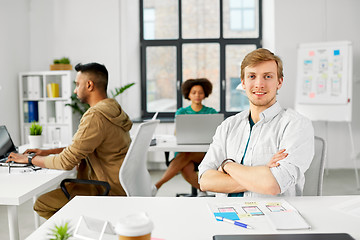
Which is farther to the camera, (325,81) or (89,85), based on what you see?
(325,81)

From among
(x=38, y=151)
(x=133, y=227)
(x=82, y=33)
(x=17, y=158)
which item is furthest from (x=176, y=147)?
(x=82, y=33)

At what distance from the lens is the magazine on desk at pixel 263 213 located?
124 cm

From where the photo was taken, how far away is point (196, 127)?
3.05 m

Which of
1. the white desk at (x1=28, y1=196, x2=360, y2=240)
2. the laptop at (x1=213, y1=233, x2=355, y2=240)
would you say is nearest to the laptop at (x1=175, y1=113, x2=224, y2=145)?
the white desk at (x1=28, y1=196, x2=360, y2=240)

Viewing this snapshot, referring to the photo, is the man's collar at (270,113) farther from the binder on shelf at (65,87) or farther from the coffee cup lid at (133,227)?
the binder on shelf at (65,87)

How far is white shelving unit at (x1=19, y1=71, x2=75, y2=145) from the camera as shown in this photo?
5141mm

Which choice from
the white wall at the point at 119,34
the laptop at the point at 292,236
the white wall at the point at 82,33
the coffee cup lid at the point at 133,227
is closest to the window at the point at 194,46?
the white wall at the point at 119,34

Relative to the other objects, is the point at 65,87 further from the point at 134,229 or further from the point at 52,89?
the point at 134,229

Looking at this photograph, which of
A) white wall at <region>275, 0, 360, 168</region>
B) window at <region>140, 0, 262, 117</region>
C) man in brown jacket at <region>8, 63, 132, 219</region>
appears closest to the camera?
man in brown jacket at <region>8, 63, 132, 219</region>

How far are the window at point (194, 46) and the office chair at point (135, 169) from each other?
3572mm

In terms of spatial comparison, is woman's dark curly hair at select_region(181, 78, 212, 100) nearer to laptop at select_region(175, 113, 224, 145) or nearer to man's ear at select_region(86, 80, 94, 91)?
laptop at select_region(175, 113, 224, 145)

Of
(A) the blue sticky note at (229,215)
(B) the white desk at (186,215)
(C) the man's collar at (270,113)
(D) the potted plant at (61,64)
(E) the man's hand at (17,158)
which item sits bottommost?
(B) the white desk at (186,215)

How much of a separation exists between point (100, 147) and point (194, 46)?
3.87 metres

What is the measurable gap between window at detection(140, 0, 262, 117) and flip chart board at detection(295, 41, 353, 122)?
41.9 inches
